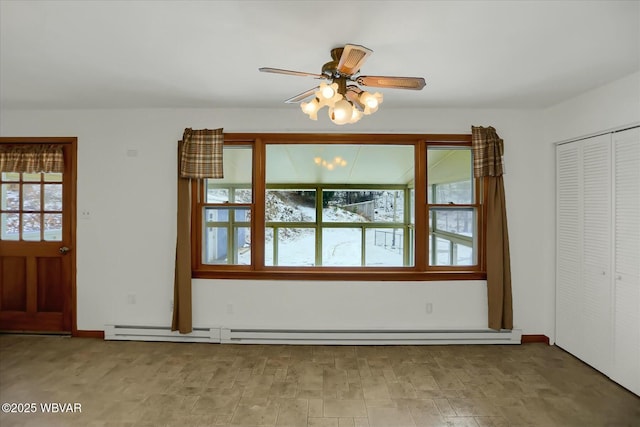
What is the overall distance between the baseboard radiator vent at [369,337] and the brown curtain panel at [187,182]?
0.49 m

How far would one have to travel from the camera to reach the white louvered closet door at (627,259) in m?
2.56

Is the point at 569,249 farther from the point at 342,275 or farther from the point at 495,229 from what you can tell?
the point at 342,275

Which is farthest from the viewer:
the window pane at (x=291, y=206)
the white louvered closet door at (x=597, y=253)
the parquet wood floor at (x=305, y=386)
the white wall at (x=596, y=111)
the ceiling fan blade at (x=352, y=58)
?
the window pane at (x=291, y=206)

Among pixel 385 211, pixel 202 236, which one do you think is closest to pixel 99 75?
pixel 202 236

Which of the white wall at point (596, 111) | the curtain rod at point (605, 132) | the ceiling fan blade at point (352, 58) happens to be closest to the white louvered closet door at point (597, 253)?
the curtain rod at point (605, 132)

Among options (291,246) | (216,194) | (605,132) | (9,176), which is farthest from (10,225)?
(605,132)

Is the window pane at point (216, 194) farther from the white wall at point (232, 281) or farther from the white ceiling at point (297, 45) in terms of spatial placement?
the white ceiling at point (297, 45)

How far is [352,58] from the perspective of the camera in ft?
5.58

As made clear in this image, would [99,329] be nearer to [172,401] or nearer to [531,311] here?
[172,401]

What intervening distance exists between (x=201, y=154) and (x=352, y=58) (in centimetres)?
221

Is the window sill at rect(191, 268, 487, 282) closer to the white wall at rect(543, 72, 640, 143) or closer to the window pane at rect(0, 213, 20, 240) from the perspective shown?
the white wall at rect(543, 72, 640, 143)

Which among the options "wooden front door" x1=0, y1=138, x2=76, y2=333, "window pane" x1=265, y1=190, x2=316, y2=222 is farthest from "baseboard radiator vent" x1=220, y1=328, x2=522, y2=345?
"wooden front door" x1=0, y1=138, x2=76, y2=333

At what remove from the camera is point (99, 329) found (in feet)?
11.8

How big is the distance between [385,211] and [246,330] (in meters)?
2.20
